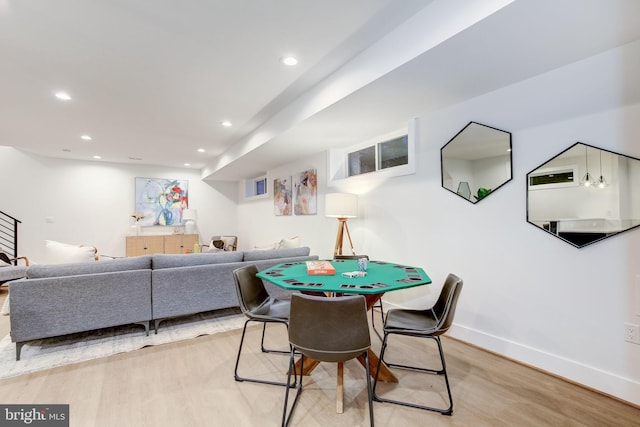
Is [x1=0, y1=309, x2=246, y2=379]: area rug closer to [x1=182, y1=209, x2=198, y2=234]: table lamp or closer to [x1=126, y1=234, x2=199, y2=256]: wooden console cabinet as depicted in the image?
[x1=126, y1=234, x2=199, y2=256]: wooden console cabinet

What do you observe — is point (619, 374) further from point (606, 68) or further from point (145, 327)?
point (145, 327)

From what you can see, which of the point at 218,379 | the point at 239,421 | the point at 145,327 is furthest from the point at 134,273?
the point at 239,421

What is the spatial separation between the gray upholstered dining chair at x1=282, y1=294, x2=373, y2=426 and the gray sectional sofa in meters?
1.90

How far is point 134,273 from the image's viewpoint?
9.40 feet

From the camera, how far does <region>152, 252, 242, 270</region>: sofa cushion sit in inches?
120

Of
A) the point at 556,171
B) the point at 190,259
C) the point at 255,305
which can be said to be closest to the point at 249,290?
the point at 255,305

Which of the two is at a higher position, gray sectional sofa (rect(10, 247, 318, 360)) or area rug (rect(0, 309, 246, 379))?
gray sectional sofa (rect(10, 247, 318, 360))

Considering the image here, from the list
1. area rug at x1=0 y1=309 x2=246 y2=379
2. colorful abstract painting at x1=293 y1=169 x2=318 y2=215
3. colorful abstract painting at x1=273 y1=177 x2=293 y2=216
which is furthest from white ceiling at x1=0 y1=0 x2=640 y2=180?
area rug at x1=0 y1=309 x2=246 y2=379

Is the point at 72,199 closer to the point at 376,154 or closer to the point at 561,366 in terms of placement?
the point at 376,154

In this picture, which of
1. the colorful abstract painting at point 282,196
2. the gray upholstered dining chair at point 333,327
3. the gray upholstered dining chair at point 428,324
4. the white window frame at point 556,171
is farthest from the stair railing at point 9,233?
the white window frame at point 556,171

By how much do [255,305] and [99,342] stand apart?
1.65 metres

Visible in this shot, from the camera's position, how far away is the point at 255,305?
93.1 inches

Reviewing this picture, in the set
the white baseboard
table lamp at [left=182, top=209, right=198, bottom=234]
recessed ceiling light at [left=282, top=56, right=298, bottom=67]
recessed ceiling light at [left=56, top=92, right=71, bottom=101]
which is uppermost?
recessed ceiling light at [left=282, top=56, right=298, bottom=67]

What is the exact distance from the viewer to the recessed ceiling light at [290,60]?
257 centimetres
